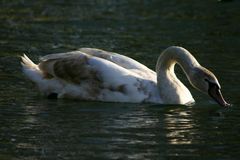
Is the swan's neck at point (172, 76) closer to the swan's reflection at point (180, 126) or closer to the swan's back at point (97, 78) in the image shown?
the swan's back at point (97, 78)

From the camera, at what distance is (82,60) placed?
54.7ft

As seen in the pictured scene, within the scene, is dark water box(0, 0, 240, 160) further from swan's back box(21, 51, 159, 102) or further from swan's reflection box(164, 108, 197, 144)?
swan's back box(21, 51, 159, 102)

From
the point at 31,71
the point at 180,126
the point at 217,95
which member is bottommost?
the point at 180,126

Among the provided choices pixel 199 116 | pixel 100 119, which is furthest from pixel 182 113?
pixel 100 119

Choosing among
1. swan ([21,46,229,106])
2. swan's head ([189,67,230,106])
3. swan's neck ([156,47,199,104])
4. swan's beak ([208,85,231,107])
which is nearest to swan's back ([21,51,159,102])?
swan ([21,46,229,106])

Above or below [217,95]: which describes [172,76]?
above

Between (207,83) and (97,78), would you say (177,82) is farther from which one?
Answer: (97,78)

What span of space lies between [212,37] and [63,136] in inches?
455

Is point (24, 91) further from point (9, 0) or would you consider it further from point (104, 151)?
point (9, 0)

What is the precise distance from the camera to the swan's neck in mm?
16203

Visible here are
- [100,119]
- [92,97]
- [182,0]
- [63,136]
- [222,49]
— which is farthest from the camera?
[182,0]

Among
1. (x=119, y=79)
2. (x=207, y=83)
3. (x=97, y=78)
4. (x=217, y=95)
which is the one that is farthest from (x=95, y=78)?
(x=217, y=95)

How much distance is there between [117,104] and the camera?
16.1 meters

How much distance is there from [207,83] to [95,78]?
1.80 meters
